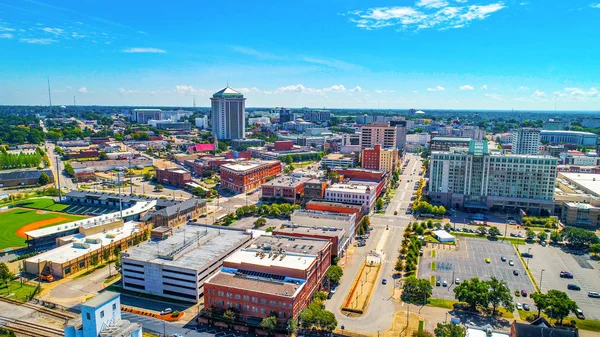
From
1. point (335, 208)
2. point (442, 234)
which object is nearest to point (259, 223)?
point (335, 208)

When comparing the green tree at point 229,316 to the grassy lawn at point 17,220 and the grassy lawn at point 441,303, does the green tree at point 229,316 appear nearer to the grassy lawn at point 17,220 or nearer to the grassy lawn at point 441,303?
the grassy lawn at point 441,303

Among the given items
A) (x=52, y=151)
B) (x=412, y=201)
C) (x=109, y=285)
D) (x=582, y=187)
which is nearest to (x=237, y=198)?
(x=412, y=201)

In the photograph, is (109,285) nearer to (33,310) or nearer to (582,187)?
(33,310)

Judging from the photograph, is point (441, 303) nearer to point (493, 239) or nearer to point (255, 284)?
point (255, 284)

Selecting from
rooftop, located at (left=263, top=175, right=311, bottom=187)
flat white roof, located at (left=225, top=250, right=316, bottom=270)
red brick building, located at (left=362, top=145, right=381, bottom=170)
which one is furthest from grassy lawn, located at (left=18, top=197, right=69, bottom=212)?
red brick building, located at (left=362, top=145, right=381, bottom=170)

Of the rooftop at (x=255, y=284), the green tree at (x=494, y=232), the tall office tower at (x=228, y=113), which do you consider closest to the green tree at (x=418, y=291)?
the rooftop at (x=255, y=284)

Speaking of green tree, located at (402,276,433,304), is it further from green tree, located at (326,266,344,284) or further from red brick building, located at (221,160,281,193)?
red brick building, located at (221,160,281,193)
